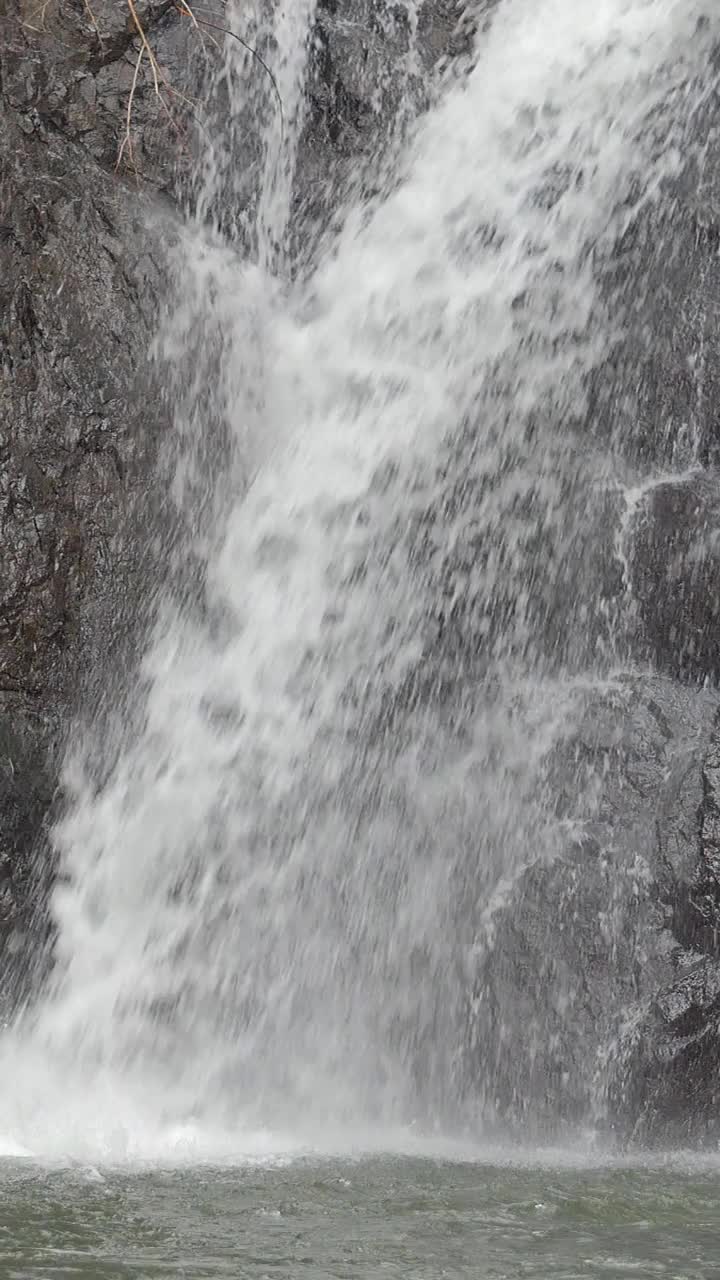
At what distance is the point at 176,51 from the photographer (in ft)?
24.2

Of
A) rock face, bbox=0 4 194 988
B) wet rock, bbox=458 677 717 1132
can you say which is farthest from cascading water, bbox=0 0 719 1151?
rock face, bbox=0 4 194 988

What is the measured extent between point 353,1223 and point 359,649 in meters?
3.06

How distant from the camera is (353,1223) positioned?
356 cm

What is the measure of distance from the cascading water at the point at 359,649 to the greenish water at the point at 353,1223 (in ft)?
2.64

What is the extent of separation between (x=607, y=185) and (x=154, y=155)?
2.38 m

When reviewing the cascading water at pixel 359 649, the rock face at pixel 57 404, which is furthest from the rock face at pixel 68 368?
the cascading water at pixel 359 649

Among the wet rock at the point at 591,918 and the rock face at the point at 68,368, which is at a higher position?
the rock face at the point at 68,368

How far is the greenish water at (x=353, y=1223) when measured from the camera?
10.4ft

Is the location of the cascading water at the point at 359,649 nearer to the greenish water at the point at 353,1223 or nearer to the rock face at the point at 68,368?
the rock face at the point at 68,368

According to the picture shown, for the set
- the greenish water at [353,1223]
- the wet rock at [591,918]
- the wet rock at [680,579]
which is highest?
the wet rock at [680,579]

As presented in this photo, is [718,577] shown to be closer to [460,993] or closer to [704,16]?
[460,993]

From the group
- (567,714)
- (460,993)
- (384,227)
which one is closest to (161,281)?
(384,227)

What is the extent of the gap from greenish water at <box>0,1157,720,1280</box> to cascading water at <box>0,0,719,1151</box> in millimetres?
806

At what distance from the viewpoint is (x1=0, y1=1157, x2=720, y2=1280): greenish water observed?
10.4 ft
